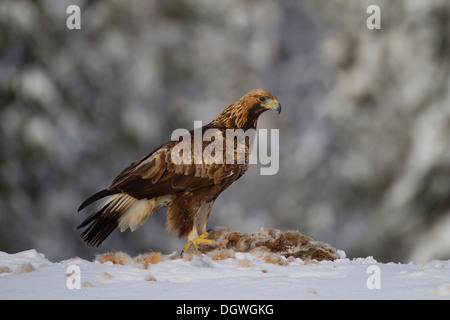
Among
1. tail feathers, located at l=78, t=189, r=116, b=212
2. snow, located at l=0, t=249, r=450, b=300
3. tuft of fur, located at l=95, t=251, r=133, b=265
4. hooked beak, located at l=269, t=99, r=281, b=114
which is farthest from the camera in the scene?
hooked beak, located at l=269, t=99, r=281, b=114

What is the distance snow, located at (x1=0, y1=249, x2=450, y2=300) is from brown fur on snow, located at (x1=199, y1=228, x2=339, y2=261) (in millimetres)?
151

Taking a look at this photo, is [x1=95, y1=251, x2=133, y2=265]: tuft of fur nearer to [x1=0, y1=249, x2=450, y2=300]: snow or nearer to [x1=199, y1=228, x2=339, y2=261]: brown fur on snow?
[x1=0, y1=249, x2=450, y2=300]: snow

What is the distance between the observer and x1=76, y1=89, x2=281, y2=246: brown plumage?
5.14 m

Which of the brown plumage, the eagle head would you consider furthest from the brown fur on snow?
the eagle head

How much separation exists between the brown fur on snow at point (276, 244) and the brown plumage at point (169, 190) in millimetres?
270

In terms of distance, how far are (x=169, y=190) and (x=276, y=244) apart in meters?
1.12

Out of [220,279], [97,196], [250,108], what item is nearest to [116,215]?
[97,196]

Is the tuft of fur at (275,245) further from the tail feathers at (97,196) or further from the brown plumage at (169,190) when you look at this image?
the tail feathers at (97,196)

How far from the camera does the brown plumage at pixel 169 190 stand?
5145mm

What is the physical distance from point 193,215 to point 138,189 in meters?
0.57

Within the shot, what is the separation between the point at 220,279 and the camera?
409 centimetres

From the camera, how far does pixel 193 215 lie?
204 inches

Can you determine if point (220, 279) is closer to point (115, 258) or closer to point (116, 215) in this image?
point (115, 258)
